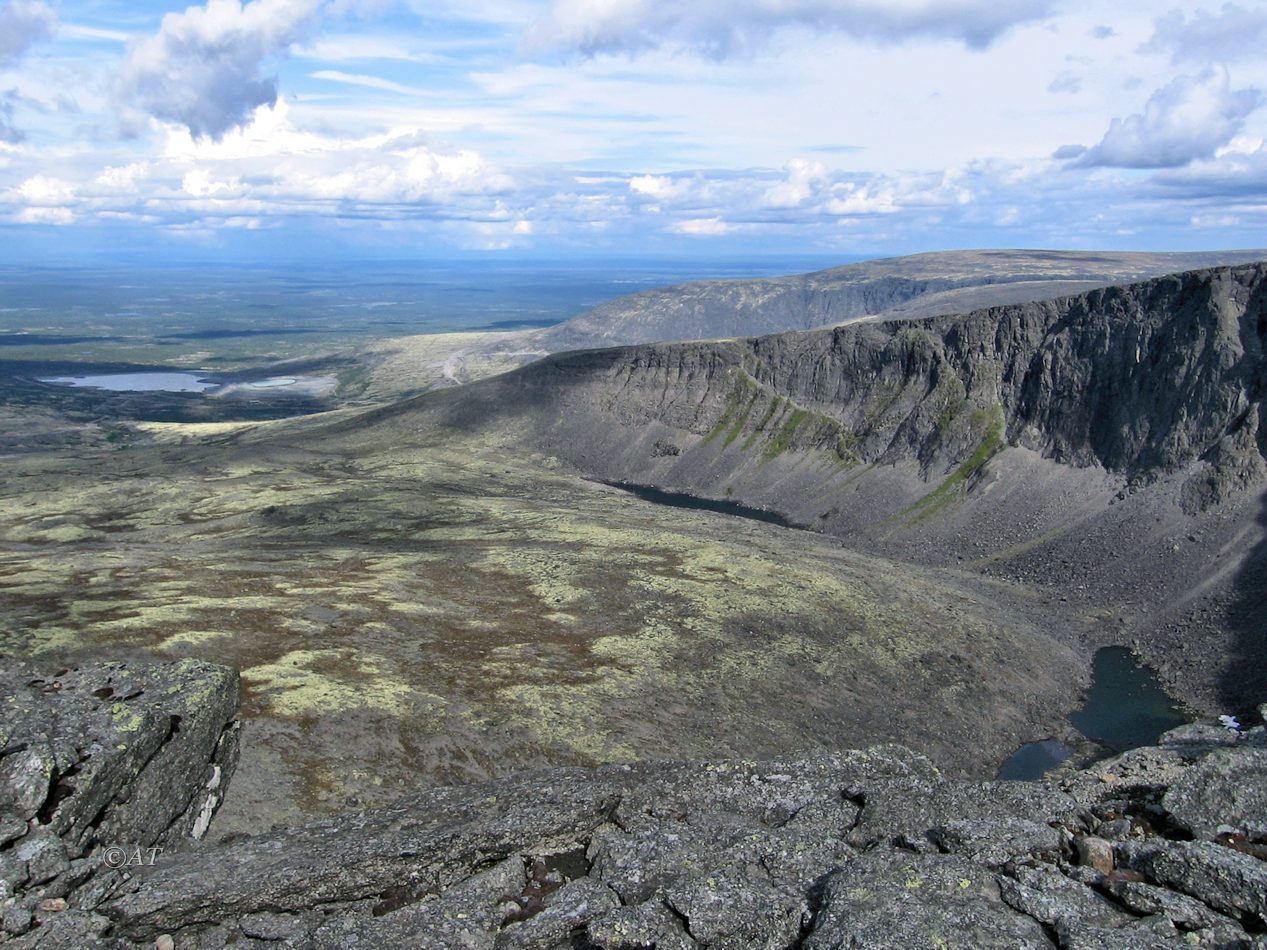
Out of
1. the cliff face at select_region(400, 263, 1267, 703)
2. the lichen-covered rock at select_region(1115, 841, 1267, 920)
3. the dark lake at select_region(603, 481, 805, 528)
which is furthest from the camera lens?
the dark lake at select_region(603, 481, 805, 528)

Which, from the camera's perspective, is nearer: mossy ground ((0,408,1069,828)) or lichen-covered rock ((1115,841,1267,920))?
lichen-covered rock ((1115,841,1267,920))

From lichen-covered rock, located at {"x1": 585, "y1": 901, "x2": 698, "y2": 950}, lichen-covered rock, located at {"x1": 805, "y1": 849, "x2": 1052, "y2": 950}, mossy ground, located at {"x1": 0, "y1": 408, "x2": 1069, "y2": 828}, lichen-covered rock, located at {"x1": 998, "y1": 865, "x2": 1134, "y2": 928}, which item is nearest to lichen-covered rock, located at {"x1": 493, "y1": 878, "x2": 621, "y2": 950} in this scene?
lichen-covered rock, located at {"x1": 585, "y1": 901, "x2": 698, "y2": 950}

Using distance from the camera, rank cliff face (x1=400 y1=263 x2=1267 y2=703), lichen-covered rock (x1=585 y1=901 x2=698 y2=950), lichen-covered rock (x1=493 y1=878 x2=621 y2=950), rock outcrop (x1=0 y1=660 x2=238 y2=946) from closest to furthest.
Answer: lichen-covered rock (x1=585 y1=901 x2=698 y2=950) < lichen-covered rock (x1=493 y1=878 x2=621 y2=950) < rock outcrop (x1=0 y1=660 x2=238 y2=946) < cliff face (x1=400 y1=263 x2=1267 y2=703)

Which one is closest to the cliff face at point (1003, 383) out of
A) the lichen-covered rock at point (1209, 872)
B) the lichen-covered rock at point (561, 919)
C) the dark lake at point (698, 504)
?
the dark lake at point (698, 504)

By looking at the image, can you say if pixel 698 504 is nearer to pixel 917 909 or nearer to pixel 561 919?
pixel 561 919

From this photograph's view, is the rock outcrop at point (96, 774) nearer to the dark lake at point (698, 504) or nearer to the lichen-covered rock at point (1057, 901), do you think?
the lichen-covered rock at point (1057, 901)

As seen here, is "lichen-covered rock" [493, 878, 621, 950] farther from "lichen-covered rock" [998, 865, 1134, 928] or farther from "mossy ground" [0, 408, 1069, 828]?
"mossy ground" [0, 408, 1069, 828]
